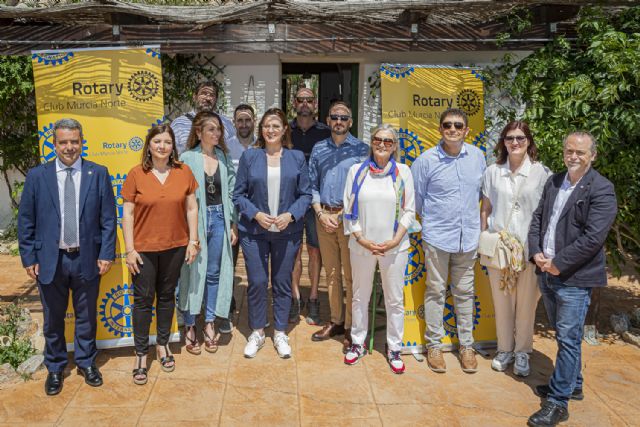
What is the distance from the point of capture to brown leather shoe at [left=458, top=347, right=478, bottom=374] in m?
4.00

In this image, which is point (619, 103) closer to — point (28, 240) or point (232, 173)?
point (232, 173)

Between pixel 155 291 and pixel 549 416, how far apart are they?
2687mm

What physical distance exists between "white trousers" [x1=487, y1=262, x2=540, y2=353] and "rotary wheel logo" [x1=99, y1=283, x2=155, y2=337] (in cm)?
257

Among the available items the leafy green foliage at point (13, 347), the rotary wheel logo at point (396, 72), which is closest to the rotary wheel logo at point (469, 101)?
the rotary wheel logo at point (396, 72)

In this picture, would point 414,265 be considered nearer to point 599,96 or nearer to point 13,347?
point 599,96

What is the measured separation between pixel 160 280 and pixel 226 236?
Result: 0.65m

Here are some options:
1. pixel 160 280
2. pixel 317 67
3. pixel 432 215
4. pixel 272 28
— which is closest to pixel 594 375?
pixel 432 215

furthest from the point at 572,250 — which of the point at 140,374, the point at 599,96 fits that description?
the point at 140,374

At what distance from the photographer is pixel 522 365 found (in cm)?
396

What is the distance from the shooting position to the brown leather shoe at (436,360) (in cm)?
400

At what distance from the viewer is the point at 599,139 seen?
13.5ft

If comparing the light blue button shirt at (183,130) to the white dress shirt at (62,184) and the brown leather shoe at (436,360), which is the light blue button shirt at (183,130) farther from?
the brown leather shoe at (436,360)

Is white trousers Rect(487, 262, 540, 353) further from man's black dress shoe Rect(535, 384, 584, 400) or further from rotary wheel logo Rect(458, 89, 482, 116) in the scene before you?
rotary wheel logo Rect(458, 89, 482, 116)

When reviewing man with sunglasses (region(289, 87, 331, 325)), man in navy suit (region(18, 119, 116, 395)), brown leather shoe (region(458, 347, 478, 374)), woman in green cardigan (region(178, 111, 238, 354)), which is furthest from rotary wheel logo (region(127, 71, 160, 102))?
brown leather shoe (region(458, 347, 478, 374))
